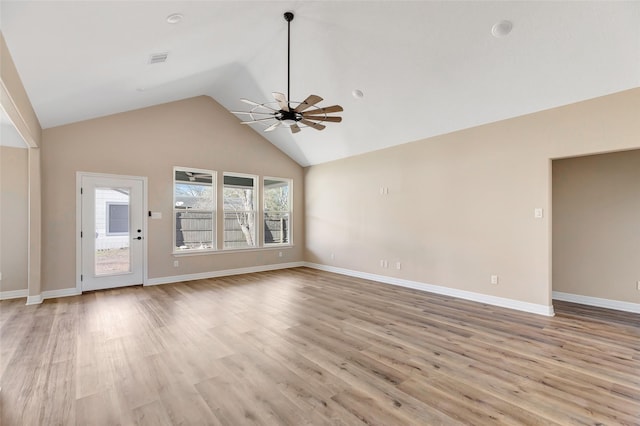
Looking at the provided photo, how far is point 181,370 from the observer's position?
8.57 feet

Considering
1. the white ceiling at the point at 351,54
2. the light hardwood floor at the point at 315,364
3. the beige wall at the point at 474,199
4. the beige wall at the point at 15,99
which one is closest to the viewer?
the light hardwood floor at the point at 315,364

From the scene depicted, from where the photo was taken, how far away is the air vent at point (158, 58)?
3.71m

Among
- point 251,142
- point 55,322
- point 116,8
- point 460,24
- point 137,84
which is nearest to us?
point 116,8

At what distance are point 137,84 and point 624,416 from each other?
637 centimetres

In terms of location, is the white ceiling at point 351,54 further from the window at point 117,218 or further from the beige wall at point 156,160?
the window at point 117,218

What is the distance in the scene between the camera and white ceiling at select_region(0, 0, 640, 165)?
2.84 metres

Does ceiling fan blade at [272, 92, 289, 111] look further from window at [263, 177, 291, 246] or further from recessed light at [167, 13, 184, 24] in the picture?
window at [263, 177, 291, 246]

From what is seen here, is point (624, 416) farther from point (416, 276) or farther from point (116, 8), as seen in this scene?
point (116, 8)

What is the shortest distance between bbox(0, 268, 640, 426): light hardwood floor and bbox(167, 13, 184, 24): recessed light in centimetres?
335

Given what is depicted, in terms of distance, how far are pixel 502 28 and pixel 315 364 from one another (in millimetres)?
4070

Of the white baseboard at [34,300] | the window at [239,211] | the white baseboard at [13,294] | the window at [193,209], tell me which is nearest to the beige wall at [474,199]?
the window at [239,211]

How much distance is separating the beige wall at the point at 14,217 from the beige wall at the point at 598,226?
900 cm

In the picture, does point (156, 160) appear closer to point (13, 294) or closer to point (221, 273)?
point (221, 273)

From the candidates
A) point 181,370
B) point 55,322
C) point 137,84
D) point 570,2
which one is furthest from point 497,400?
point 137,84
